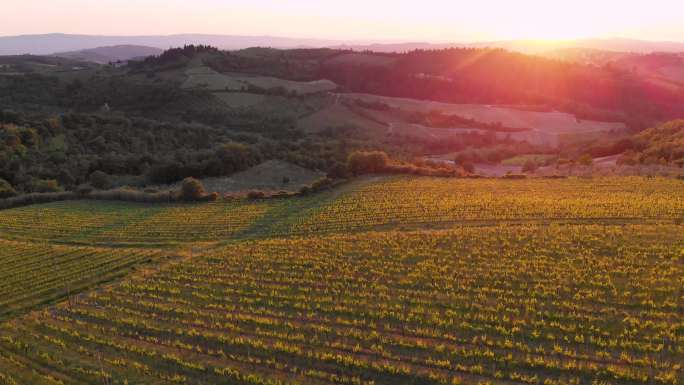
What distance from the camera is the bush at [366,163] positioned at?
186 ft

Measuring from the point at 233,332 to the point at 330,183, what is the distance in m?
32.9

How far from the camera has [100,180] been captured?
211 feet

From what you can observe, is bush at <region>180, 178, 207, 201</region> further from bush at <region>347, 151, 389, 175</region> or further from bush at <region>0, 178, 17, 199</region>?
bush at <region>0, 178, 17, 199</region>

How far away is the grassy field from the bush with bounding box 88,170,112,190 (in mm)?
23570

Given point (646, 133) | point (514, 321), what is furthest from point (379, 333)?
point (646, 133)

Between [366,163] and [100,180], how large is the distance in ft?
107

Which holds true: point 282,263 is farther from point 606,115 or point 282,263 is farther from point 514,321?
point 606,115

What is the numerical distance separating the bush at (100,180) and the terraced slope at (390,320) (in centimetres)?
3883

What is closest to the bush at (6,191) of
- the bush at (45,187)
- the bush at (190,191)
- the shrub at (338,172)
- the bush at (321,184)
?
the bush at (45,187)

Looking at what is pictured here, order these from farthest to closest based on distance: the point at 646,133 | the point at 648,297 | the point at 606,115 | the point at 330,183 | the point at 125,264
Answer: the point at 606,115 < the point at 646,133 < the point at 330,183 < the point at 125,264 < the point at 648,297

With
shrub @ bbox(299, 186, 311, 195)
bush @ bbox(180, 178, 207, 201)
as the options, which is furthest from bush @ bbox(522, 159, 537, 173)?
bush @ bbox(180, 178, 207, 201)

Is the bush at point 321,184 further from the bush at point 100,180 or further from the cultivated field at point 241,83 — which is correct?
the cultivated field at point 241,83

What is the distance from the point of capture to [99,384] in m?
17.8

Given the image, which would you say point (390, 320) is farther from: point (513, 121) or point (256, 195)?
point (513, 121)
